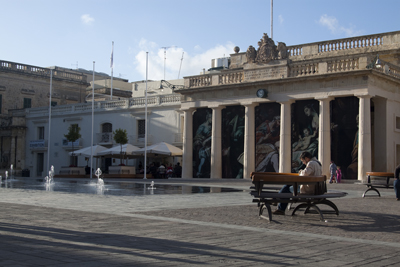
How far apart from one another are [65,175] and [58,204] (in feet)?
95.2

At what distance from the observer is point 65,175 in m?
41.3

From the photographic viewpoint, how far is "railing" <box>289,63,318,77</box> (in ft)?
96.1

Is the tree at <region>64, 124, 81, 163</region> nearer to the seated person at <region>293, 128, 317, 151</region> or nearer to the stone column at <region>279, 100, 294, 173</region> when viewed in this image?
the stone column at <region>279, 100, 294, 173</region>

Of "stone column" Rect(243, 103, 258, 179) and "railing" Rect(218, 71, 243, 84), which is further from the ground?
"railing" Rect(218, 71, 243, 84)

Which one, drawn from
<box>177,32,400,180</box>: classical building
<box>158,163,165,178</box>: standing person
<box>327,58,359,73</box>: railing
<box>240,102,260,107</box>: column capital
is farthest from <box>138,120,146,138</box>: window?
<box>327,58,359,73</box>: railing

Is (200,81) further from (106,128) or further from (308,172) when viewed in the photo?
(308,172)

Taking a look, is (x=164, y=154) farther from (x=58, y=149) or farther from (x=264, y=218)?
(x=264, y=218)

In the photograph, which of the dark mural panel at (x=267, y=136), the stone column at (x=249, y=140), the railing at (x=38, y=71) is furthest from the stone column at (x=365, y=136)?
the railing at (x=38, y=71)

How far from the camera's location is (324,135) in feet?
93.3

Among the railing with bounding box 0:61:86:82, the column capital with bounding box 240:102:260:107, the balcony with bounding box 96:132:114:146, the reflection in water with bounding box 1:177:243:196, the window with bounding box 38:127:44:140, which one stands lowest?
the reflection in water with bounding box 1:177:243:196

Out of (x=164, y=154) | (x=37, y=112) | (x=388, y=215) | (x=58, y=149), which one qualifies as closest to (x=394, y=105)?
(x=164, y=154)

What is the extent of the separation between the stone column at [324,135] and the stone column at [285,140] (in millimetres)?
2032

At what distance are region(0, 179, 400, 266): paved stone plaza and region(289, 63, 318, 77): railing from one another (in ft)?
60.0

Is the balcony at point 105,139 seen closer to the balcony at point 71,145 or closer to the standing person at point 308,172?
the balcony at point 71,145
